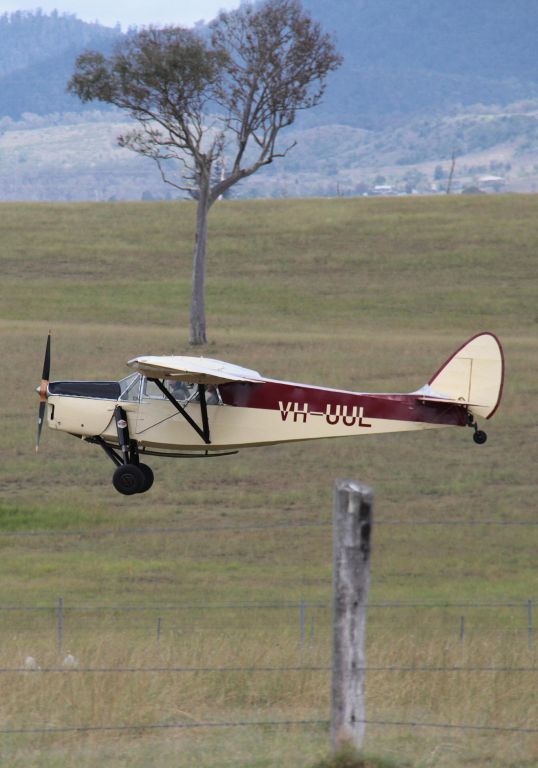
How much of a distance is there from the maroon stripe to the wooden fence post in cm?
1173

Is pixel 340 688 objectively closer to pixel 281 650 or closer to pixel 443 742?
pixel 443 742

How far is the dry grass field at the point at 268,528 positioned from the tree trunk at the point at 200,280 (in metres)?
1.19

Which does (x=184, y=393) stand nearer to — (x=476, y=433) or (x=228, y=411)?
(x=228, y=411)

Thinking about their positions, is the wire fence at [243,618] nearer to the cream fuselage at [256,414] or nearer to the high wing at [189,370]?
the cream fuselage at [256,414]

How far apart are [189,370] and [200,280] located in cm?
3390

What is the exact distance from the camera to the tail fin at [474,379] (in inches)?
792

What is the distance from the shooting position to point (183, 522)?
2669cm

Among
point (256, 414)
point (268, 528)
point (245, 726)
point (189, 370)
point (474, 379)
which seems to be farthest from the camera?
point (268, 528)

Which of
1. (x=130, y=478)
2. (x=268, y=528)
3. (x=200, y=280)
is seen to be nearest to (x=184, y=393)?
(x=130, y=478)

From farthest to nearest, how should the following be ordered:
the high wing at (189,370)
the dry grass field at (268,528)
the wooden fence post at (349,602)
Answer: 1. the high wing at (189,370)
2. the dry grass field at (268,528)
3. the wooden fence post at (349,602)

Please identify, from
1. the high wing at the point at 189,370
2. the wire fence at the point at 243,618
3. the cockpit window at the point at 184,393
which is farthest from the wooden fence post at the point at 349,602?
the cockpit window at the point at 184,393

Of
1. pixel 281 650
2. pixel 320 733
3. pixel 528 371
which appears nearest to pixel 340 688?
pixel 320 733

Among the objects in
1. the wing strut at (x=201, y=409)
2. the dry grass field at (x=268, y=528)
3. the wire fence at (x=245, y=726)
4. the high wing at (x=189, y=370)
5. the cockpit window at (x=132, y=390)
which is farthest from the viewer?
the cockpit window at (x=132, y=390)

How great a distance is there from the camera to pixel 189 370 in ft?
61.8
